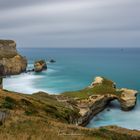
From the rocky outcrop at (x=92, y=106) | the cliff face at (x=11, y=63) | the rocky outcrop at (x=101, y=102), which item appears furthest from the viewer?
the cliff face at (x=11, y=63)

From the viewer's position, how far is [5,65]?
499 ft

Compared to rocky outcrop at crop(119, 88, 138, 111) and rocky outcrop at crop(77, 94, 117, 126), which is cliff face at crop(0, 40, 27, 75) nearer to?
rocky outcrop at crop(77, 94, 117, 126)

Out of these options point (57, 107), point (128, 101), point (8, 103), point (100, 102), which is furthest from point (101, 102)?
point (8, 103)

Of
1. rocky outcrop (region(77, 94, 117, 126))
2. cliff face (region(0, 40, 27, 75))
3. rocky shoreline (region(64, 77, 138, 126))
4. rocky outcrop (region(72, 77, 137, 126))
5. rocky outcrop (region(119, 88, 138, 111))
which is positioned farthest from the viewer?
cliff face (region(0, 40, 27, 75))

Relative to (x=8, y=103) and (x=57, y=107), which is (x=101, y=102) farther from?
(x=8, y=103)

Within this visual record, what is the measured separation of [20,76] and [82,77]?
27.4 m

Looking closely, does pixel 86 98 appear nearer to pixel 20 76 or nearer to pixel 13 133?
pixel 13 133

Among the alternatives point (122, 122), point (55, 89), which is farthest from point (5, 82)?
point (122, 122)

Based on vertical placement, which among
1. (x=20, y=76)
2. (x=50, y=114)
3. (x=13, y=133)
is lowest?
(x=20, y=76)

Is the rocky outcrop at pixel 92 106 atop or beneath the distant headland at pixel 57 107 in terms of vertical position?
beneath

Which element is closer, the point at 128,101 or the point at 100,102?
the point at 100,102

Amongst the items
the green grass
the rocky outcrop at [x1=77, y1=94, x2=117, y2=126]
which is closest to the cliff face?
the rocky outcrop at [x1=77, y1=94, x2=117, y2=126]

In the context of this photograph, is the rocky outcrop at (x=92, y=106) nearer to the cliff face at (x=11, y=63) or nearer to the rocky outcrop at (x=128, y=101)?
the rocky outcrop at (x=128, y=101)

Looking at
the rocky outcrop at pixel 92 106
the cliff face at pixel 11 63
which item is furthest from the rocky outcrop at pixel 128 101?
the cliff face at pixel 11 63
